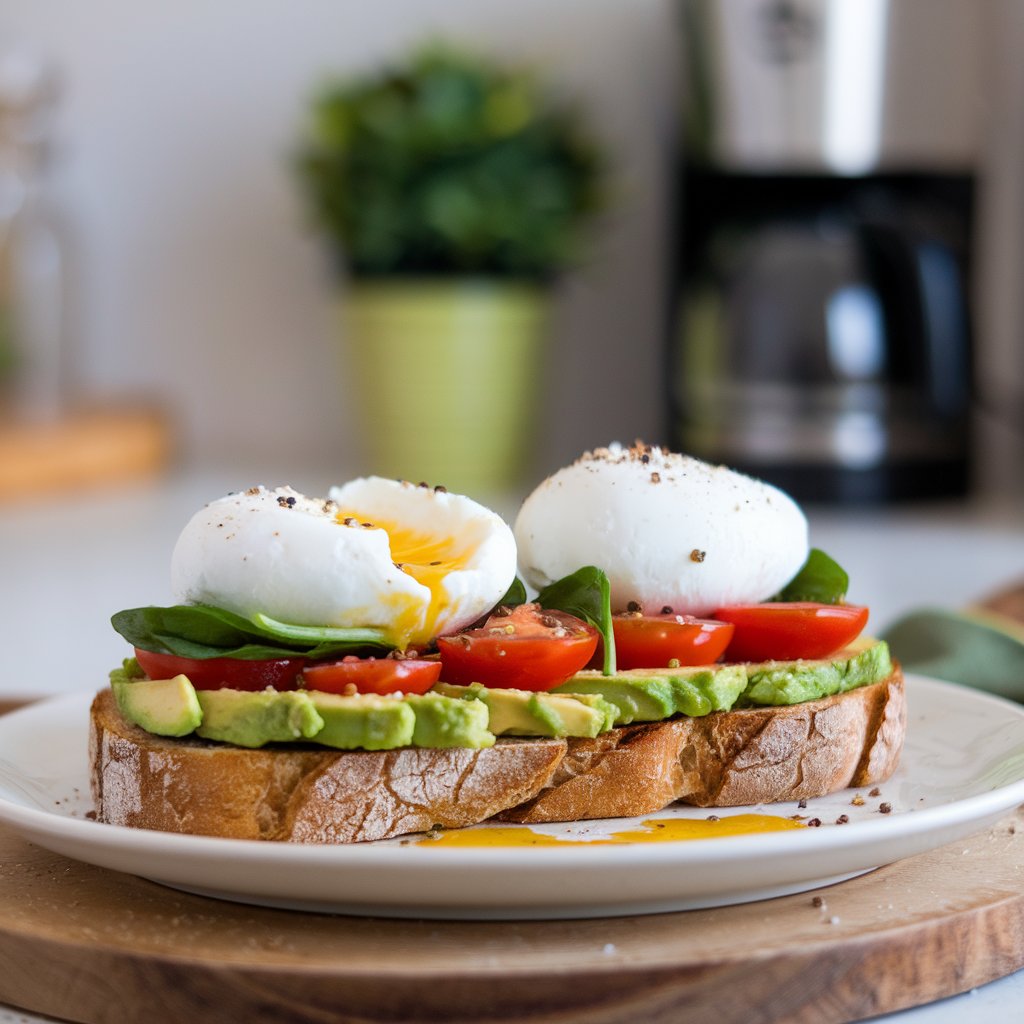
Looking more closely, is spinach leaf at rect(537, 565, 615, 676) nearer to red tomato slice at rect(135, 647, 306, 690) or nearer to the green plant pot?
red tomato slice at rect(135, 647, 306, 690)

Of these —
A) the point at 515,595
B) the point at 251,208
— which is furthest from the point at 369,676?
the point at 251,208

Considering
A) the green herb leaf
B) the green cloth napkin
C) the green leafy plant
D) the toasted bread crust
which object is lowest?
the green cloth napkin

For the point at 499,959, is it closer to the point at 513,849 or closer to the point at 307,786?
the point at 513,849

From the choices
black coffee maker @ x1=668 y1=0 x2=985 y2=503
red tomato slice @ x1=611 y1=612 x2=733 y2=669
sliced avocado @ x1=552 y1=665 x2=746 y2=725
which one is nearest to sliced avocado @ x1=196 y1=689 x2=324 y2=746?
sliced avocado @ x1=552 y1=665 x2=746 y2=725

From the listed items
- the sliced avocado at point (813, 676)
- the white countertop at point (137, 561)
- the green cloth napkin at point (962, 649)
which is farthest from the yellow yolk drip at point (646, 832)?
the white countertop at point (137, 561)

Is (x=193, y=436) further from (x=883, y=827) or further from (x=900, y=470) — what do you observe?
(x=883, y=827)

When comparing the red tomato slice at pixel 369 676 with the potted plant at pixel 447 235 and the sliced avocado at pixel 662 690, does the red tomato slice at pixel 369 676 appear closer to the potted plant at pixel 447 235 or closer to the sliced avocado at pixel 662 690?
the sliced avocado at pixel 662 690
